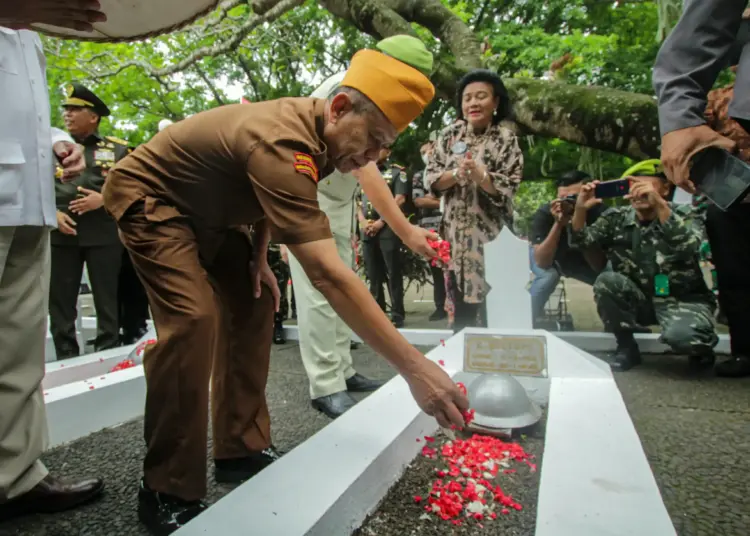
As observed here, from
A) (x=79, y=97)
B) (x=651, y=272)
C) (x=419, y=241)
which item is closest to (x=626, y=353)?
(x=651, y=272)

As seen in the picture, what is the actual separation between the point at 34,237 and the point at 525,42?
10.8m

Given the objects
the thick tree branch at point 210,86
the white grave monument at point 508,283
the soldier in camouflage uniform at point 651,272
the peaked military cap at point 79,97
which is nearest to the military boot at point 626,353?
the soldier in camouflage uniform at point 651,272

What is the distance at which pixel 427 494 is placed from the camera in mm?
1871

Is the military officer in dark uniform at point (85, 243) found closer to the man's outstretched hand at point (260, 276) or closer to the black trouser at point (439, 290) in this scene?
the man's outstretched hand at point (260, 276)

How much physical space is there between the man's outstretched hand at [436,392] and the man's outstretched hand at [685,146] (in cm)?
85

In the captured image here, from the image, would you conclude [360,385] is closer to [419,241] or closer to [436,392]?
[419,241]

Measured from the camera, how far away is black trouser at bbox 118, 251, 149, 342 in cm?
484

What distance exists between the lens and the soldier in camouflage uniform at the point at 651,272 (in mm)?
3629

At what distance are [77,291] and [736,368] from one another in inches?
186

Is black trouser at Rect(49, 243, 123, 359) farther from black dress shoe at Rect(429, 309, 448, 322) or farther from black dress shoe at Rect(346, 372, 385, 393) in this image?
black dress shoe at Rect(429, 309, 448, 322)

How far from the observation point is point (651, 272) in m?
3.97

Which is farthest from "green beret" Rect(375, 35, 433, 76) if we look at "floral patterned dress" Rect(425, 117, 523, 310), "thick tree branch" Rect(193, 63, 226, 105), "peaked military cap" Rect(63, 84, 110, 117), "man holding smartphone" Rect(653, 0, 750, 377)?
"thick tree branch" Rect(193, 63, 226, 105)

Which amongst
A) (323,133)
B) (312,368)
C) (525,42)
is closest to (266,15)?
(525,42)

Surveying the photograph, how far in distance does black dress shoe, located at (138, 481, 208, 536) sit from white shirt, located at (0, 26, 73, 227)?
0.99 meters
